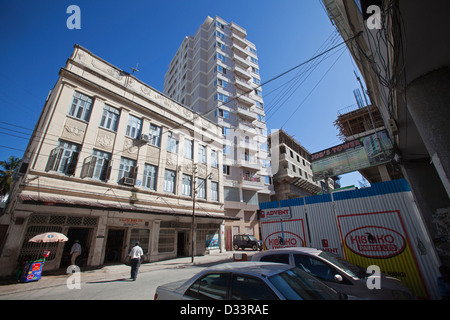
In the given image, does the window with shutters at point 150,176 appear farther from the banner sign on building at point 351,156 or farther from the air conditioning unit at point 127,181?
the banner sign on building at point 351,156

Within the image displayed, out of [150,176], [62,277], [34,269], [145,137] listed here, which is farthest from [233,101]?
[34,269]

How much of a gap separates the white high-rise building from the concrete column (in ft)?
74.5

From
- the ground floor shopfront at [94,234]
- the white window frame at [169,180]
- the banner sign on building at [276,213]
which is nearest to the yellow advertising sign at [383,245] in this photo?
the banner sign on building at [276,213]

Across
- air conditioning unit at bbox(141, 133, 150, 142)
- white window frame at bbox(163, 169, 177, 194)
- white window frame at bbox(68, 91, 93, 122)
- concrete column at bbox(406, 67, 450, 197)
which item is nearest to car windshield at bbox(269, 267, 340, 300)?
concrete column at bbox(406, 67, 450, 197)

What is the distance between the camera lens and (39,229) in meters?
10.5

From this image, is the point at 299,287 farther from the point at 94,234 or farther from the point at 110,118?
the point at 110,118

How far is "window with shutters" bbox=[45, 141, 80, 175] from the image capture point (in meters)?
11.2

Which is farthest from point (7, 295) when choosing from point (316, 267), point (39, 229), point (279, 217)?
point (279, 217)

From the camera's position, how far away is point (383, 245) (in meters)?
7.60

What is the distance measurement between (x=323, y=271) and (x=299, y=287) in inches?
94.3

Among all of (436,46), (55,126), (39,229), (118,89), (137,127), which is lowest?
(39,229)

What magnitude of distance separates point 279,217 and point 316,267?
261 inches
